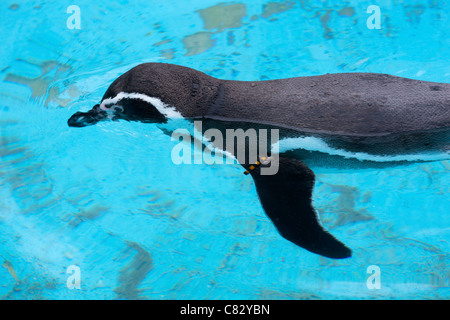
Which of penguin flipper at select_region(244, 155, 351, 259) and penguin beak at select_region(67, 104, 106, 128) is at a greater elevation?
penguin beak at select_region(67, 104, 106, 128)

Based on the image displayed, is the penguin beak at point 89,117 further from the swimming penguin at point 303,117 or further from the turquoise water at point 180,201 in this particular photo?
the turquoise water at point 180,201

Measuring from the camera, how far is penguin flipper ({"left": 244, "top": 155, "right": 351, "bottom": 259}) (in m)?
2.21

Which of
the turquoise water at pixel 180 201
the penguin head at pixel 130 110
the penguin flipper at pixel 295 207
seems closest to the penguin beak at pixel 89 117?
the penguin head at pixel 130 110

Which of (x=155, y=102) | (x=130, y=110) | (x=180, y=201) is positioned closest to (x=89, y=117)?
(x=130, y=110)

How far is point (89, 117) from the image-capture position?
250 centimetres

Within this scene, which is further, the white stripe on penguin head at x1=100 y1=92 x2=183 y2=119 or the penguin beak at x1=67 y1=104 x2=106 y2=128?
the penguin beak at x1=67 y1=104 x2=106 y2=128

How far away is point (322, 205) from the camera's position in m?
2.59

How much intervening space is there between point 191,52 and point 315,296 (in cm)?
225

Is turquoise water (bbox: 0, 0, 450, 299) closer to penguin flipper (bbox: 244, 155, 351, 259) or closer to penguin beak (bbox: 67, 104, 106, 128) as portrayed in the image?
penguin flipper (bbox: 244, 155, 351, 259)

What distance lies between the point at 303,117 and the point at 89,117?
1.19 m

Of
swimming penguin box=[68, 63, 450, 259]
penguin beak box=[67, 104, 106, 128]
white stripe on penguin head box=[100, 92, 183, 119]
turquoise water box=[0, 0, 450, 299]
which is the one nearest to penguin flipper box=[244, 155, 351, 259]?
swimming penguin box=[68, 63, 450, 259]

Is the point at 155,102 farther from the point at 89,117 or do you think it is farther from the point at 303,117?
the point at 303,117
